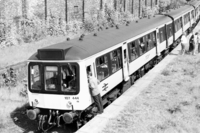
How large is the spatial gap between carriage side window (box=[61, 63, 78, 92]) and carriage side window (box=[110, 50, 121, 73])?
8.13 ft

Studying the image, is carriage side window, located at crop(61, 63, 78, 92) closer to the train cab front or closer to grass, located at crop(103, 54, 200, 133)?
the train cab front

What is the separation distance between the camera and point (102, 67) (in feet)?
31.8

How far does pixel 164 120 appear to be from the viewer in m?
8.32

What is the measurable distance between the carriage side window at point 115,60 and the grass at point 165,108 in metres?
1.35

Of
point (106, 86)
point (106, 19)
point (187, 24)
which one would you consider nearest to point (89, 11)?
point (106, 19)

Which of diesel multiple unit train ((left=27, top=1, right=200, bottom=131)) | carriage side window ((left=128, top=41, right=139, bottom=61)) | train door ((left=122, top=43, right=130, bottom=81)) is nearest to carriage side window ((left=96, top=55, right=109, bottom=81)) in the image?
diesel multiple unit train ((left=27, top=1, right=200, bottom=131))

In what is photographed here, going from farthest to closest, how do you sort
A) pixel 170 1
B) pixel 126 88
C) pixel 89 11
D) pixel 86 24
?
pixel 170 1 → pixel 89 11 → pixel 86 24 → pixel 126 88

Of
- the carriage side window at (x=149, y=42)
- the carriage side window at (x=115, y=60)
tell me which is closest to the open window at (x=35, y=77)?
the carriage side window at (x=115, y=60)

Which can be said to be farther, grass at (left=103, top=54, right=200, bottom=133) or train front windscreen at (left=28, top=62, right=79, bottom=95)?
train front windscreen at (left=28, top=62, right=79, bottom=95)

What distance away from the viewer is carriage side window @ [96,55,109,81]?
9.38m

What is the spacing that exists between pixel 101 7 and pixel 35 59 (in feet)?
84.6

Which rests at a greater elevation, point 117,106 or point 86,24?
point 86,24

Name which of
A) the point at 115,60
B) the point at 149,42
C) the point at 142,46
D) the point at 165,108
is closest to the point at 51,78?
the point at 115,60

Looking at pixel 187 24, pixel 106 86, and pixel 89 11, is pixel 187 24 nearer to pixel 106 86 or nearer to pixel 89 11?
pixel 89 11
